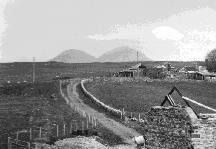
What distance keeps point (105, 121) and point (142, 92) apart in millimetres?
29707

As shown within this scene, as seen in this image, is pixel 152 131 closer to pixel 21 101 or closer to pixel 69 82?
pixel 21 101

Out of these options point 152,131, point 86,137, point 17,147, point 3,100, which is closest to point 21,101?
point 3,100

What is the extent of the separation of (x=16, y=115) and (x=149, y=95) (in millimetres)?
30176

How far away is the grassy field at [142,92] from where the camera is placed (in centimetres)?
6512

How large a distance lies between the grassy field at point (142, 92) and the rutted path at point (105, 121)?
4098 millimetres

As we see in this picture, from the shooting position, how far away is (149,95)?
7531 centimetres

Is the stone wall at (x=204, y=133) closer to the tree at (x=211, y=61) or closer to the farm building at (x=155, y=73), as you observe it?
the farm building at (x=155, y=73)

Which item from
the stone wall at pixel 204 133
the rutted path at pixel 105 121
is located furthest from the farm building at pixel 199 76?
the stone wall at pixel 204 133

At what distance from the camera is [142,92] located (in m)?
Result: 77.7

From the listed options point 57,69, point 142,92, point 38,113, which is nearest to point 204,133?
point 38,113

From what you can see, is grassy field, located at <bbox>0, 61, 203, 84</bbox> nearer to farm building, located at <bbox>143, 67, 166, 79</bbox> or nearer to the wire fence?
farm building, located at <bbox>143, 67, 166, 79</bbox>

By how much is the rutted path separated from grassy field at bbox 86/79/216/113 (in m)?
4.10

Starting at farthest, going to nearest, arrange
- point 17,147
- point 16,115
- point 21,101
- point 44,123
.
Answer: point 21,101
point 16,115
point 44,123
point 17,147

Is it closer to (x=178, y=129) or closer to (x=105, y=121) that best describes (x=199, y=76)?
(x=105, y=121)
